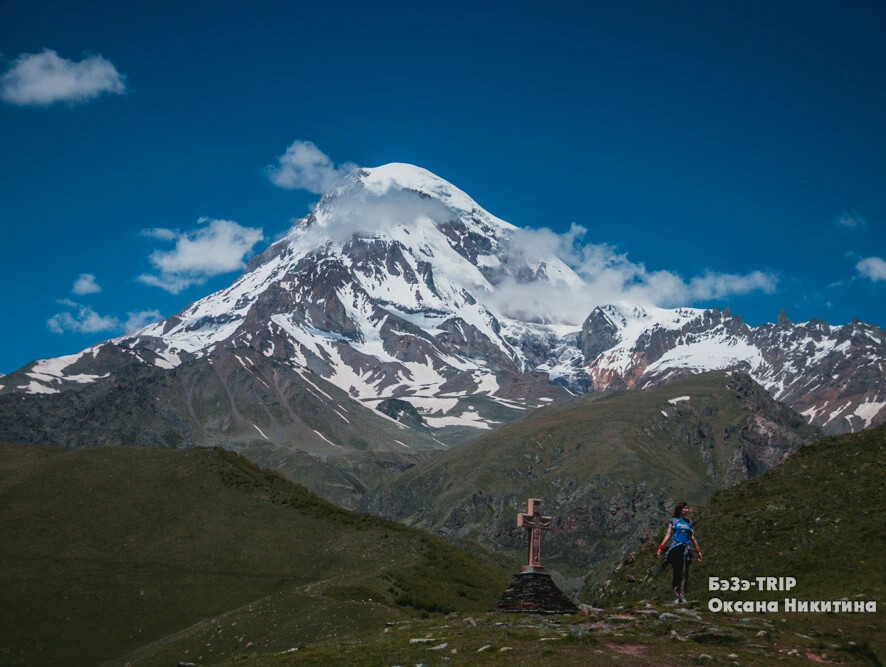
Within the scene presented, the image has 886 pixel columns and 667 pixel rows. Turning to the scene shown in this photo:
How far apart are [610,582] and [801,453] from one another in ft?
48.0

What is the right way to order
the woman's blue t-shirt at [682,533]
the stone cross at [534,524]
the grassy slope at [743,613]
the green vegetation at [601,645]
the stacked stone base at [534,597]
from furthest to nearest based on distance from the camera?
the stone cross at [534,524] < the stacked stone base at [534,597] < the woman's blue t-shirt at [682,533] < the grassy slope at [743,613] < the green vegetation at [601,645]

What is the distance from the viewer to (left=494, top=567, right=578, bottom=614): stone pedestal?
39250 mm

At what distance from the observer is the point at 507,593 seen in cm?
4059

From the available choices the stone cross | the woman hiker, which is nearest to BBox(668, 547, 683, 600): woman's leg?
the woman hiker

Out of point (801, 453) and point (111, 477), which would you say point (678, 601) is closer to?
point (801, 453)

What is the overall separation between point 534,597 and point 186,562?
49.6 metres

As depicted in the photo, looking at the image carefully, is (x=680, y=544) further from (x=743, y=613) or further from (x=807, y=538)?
(x=807, y=538)

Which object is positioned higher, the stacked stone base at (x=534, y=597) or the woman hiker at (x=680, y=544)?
the woman hiker at (x=680, y=544)

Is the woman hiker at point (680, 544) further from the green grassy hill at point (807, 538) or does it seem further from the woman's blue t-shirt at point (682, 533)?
the green grassy hill at point (807, 538)

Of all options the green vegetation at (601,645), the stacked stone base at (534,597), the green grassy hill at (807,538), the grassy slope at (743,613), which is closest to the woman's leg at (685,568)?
the grassy slope at (743,613)

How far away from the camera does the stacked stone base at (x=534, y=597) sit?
1544 inches

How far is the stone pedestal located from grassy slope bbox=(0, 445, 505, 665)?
1782cm

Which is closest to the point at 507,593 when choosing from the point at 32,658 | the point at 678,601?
the point at 678,601

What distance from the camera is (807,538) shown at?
4325 centimetres
